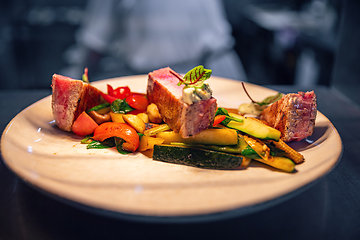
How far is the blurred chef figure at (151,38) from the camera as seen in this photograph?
5.51 m

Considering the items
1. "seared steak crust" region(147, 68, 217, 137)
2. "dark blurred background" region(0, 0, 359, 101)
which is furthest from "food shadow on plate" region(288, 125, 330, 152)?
"dark blurred background" region(0, 0, 359, 101)

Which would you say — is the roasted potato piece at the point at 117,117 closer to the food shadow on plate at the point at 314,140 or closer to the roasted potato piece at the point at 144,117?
the roasted potato piece at the point at 144,117

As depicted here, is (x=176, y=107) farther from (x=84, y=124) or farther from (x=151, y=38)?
(x=151, y=38)

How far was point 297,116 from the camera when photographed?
2234mm

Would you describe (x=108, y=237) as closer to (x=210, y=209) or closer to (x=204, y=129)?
(x=210, y=209)

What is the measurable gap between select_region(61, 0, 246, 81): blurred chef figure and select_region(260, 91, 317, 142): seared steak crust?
13.0 ft

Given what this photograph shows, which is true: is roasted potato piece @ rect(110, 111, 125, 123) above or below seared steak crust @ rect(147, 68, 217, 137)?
below

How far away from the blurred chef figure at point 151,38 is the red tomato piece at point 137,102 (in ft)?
10.4

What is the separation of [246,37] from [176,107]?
4330 millimetres

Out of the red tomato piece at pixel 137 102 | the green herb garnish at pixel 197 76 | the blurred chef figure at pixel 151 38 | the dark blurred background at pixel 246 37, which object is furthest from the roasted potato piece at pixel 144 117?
the dark blurred background at pixel 246 37

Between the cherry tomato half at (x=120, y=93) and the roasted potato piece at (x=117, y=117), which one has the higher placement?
the cherry tomato half at (x=120, y=93)

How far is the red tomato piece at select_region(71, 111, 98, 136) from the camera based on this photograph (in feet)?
8.04

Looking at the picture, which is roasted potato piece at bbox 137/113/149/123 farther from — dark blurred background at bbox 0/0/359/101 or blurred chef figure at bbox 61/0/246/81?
dark blurred background at bbox 0/0/359/101

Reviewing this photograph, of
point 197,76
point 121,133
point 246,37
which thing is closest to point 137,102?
point 121,133
